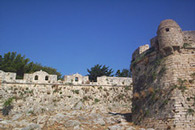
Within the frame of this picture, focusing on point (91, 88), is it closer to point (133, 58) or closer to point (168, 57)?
point (133, 58)

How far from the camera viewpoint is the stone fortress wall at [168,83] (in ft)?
34.4

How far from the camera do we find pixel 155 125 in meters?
11.2

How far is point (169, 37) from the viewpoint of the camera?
494 inches

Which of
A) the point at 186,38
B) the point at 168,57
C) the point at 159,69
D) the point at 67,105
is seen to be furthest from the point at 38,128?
the point at 186,38

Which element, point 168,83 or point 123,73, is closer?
point 168,83

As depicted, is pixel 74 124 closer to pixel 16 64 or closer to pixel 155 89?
pixel 155 89

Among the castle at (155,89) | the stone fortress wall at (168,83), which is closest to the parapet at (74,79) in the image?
the castle at (155,89)

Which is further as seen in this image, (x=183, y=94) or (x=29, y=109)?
(x=29, y=109)

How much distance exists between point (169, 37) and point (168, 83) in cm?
321

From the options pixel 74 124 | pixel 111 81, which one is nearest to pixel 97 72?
pixel 111 81

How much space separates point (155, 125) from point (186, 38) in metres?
6.43

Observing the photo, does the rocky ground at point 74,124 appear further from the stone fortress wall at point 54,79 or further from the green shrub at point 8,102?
the stone fortress wall at point 54,79

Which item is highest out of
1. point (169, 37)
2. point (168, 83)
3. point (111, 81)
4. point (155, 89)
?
point (169, 37)

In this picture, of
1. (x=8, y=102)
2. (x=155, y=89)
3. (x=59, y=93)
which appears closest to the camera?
(x=155, y=89)
